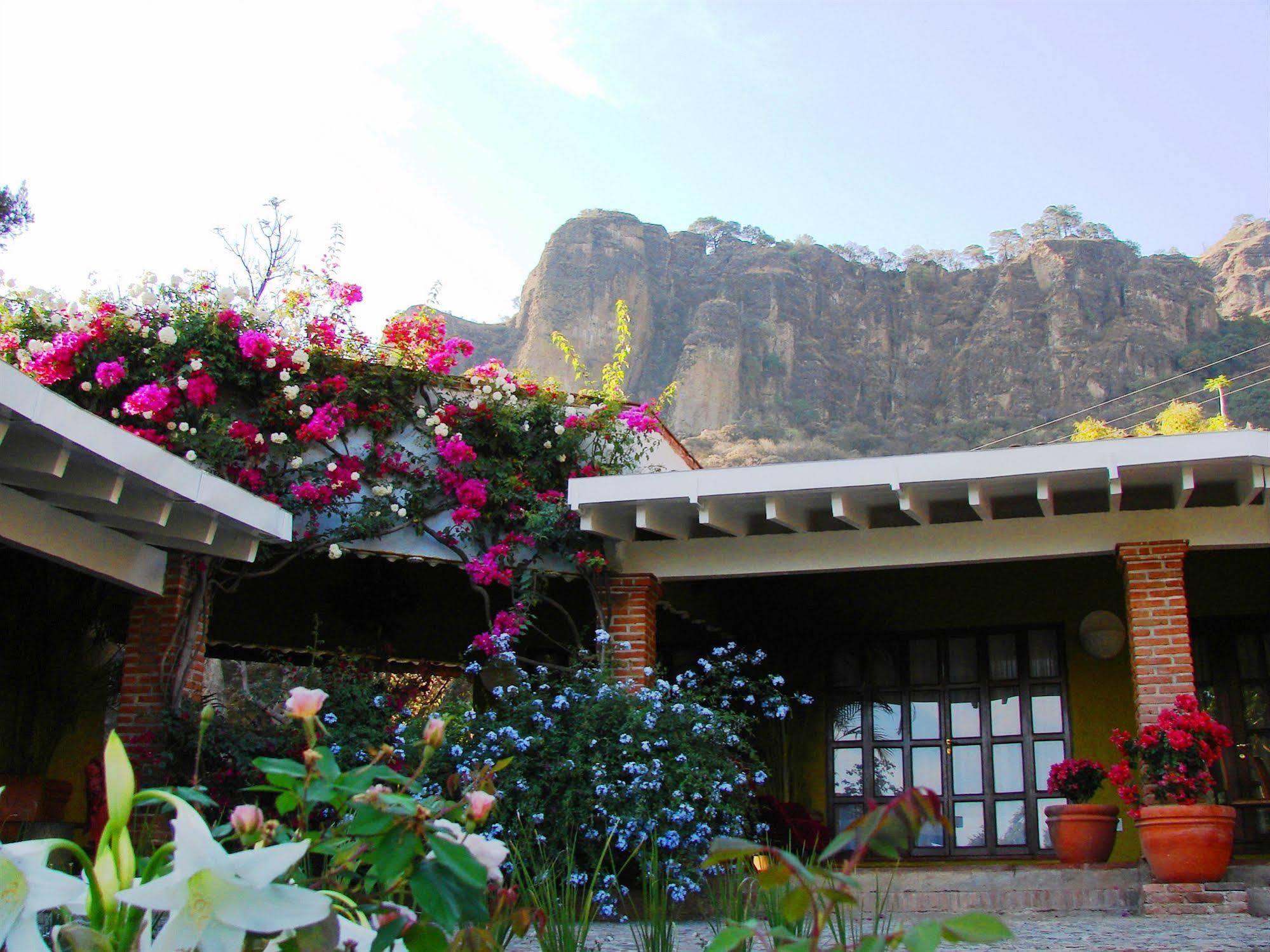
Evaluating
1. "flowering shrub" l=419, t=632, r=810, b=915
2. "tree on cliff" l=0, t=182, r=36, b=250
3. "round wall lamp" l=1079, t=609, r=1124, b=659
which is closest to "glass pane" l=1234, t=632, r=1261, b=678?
"round wall lamp" l=1079, t=609, r=1124, b=659

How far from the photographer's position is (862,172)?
40.1 meters

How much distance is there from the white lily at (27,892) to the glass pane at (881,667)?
25.7 feet

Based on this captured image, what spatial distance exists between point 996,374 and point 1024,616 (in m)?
36.4

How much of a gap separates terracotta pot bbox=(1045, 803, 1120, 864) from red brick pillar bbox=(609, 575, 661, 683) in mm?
2459

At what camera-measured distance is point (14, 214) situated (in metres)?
11.2

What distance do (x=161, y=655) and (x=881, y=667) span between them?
A: 16.1 feet

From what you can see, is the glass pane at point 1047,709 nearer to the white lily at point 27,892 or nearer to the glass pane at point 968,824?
the glass pane at point 968,824

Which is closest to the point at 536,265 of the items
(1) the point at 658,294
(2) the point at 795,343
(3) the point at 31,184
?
(1) the point at 658,294

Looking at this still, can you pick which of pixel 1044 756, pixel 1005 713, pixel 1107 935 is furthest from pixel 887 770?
pixel 1107 935

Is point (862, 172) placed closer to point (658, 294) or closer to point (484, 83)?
point (658, 294)

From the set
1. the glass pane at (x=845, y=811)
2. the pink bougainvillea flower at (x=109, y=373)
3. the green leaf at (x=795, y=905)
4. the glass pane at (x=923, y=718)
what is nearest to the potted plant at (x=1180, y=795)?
the glass pane at (x=923, y=718)

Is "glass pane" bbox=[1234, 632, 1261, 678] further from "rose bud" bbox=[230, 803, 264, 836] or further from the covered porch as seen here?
"rose bud" bbox=[230, 803, 264, 836]

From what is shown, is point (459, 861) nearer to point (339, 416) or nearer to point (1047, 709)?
point (339, 416)

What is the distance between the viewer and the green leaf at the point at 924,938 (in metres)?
0.98
